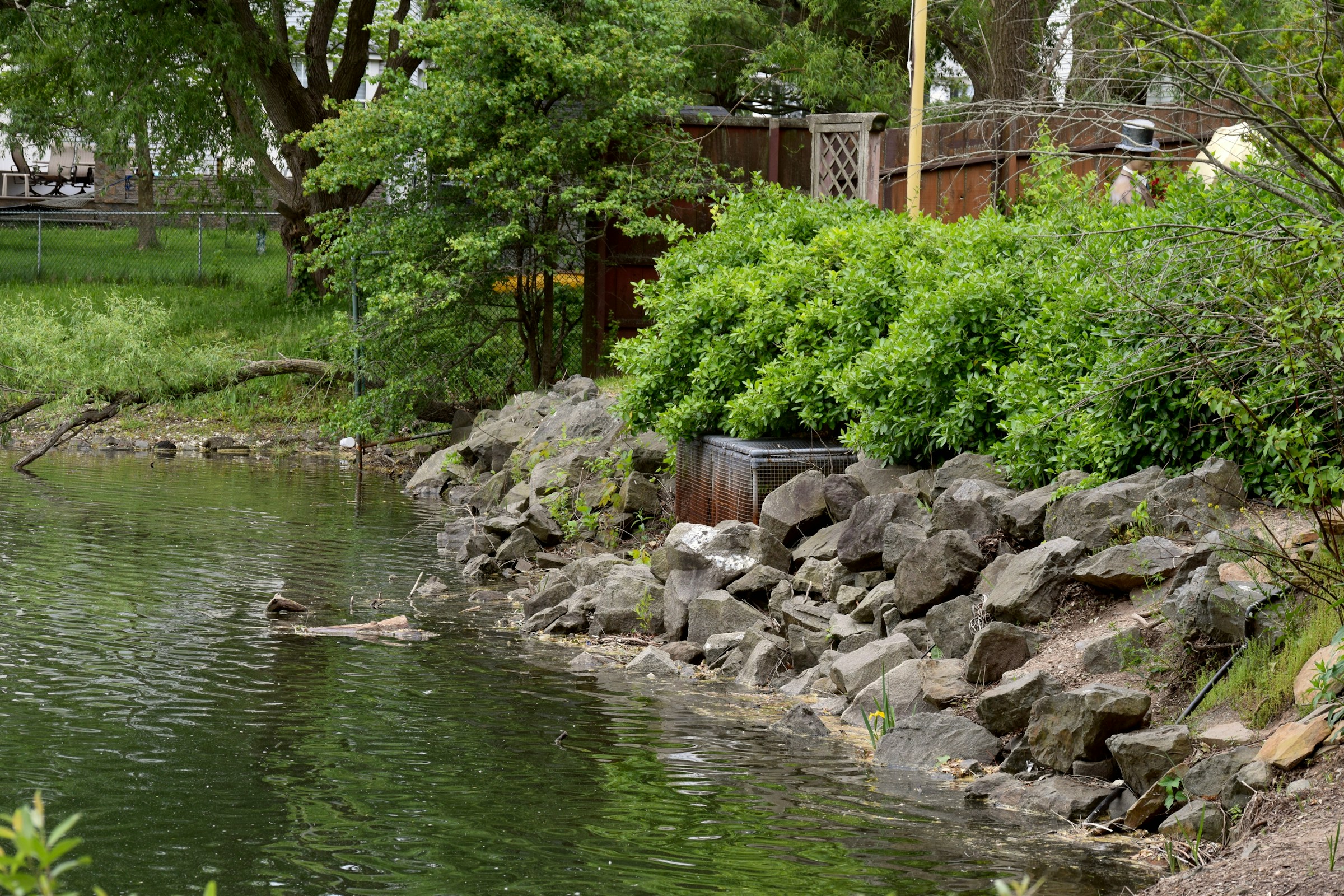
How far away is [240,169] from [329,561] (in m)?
15.6

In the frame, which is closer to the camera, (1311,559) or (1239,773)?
(1239,773)

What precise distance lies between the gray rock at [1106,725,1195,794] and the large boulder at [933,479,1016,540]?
2.48m

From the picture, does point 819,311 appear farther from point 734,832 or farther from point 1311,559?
point 734,832

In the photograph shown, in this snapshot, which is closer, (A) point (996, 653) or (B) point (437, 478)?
(A) point (996, 653)

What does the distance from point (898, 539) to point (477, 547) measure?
5153 mm

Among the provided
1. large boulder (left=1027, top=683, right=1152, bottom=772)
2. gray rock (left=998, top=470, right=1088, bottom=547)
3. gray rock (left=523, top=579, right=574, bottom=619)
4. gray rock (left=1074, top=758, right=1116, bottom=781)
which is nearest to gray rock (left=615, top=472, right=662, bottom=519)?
gray rock (left=523, top=579, right=574, bottom=619)

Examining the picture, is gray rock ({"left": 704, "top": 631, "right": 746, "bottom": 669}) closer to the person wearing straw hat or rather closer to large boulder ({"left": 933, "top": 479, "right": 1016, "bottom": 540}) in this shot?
large boulder ({"left": 933, "top": 479, "right": 1016, "bottom": 540})

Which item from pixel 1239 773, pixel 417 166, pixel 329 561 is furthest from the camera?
pixel 417 166

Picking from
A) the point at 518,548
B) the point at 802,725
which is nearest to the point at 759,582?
the point at 802,725

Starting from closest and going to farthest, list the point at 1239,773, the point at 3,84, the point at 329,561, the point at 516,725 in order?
1. the point at 1239,773
2. the point at 516,725
3. the point at 329,561
4. the point at 3,84

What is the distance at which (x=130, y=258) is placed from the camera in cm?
3136

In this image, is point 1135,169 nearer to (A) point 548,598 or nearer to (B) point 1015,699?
(A) point 548,598

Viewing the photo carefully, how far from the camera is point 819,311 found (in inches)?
437

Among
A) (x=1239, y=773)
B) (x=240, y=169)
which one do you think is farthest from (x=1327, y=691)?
(x=240, y=169)
